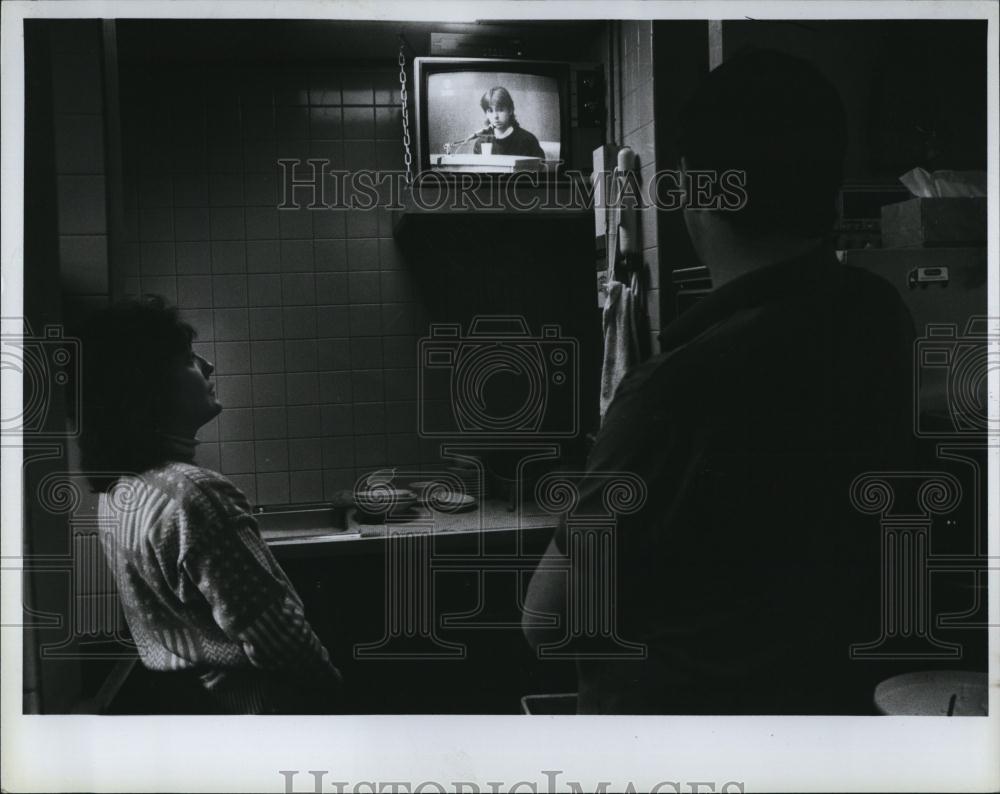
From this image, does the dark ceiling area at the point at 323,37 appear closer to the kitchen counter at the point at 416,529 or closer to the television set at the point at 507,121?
the television set at the point at 507,121

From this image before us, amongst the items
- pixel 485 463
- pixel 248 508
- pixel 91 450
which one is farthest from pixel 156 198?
pixel 485 463

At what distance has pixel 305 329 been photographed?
5.57ft

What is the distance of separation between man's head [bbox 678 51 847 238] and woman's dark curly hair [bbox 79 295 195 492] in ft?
3.38

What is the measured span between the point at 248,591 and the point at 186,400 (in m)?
0.37

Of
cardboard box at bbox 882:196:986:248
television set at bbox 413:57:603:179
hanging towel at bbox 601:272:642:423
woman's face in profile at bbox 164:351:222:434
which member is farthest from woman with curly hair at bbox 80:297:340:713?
cardboard box at bbox 882:196:986:248

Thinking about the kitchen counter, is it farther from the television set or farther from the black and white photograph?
the television set

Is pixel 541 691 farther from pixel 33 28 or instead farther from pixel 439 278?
pixel 33 28

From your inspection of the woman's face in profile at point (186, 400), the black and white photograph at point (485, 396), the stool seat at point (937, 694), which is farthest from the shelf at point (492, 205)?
the stool seat at point (937, 694)

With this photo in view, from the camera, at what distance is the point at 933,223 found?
1.69 metres

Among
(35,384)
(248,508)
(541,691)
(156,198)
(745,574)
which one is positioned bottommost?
(541,691)

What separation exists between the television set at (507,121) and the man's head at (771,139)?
0.20 m

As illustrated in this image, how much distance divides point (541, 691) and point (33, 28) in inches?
62.7

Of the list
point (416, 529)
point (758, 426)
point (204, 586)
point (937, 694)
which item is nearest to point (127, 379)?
point (204, 586)

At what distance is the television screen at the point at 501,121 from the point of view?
1.70 m
